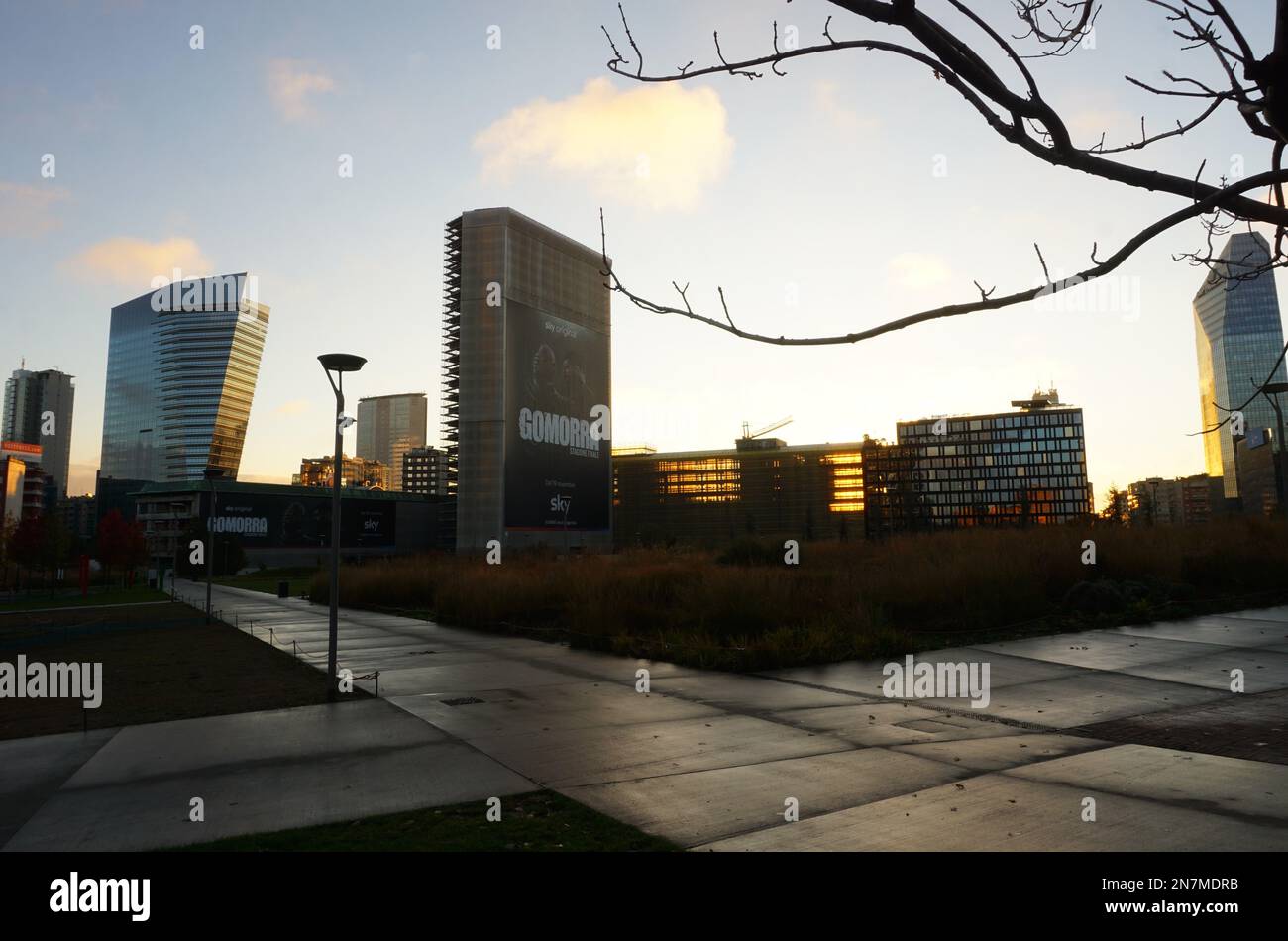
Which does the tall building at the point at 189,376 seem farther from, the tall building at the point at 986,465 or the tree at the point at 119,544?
the tall building at the point at 986,465

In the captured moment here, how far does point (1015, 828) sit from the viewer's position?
15.7ft

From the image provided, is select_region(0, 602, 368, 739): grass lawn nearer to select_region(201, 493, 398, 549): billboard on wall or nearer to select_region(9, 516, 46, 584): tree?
select_region(9, 516, 46, 584): tree

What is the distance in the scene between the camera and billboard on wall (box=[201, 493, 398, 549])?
10175 centimetres

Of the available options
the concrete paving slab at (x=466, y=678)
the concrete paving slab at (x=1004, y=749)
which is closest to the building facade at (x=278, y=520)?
the concrete paving slab at (x=466, y=678)

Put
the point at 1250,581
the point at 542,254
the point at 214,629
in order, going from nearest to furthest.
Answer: the point at 1250,581, the point at 214,629, the point at 542,254

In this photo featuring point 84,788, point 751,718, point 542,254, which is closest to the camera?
point 84,788

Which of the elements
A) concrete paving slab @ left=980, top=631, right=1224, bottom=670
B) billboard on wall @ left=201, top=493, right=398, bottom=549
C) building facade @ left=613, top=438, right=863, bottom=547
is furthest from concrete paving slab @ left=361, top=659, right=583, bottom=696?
building facade @ left=613, top=438, right=863, bottom=547

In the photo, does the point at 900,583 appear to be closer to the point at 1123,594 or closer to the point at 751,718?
the point at 1123,594

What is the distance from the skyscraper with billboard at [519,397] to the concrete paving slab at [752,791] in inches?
3606

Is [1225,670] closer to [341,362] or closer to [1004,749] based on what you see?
[1004,749]
